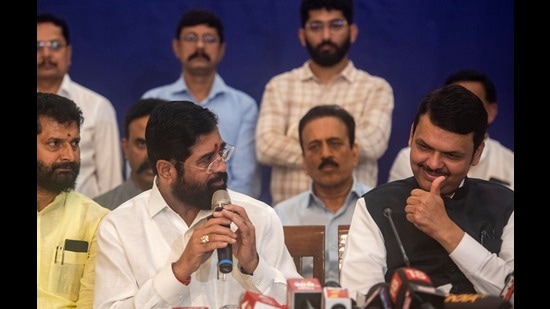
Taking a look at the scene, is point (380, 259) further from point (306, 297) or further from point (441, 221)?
point (306, 297)

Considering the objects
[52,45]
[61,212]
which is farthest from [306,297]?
[52,45]

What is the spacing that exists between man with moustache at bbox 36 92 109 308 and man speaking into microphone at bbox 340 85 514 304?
107cm

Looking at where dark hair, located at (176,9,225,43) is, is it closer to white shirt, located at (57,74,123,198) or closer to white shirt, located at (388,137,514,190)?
white shirt, located at (57,74,123,198)

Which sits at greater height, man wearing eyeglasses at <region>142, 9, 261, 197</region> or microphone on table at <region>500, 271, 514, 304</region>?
man wearing eyeglasses at <region>142, 9, 261, 197</region>

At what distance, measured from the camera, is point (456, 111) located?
344 cm

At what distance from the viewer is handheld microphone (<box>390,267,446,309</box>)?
2754mm

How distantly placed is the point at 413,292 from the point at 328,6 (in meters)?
3.03

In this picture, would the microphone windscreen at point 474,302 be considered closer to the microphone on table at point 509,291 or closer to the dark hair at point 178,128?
the microphone on table at point 509,291

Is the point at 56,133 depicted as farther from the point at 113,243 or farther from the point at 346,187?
the point at 346,187

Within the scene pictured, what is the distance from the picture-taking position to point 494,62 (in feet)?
18.9

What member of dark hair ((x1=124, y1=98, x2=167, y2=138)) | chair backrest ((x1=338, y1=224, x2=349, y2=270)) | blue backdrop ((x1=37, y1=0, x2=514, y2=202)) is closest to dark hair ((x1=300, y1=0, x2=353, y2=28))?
blue backdrop ((x1=37, y1=0, x2=514, y2=202))

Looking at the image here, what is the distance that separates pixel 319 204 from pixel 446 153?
4.87 ft

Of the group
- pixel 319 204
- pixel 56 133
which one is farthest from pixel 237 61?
pixel 56 133

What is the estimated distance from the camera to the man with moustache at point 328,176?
480cm
